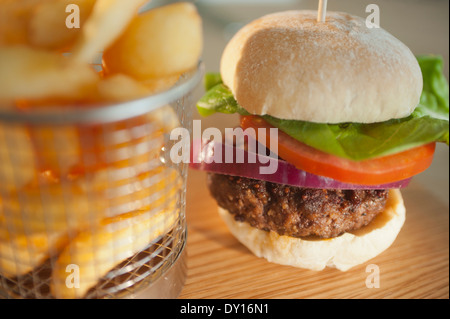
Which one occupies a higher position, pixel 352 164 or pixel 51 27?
pixel 51 27

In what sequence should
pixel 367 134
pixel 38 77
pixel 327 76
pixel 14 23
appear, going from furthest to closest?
1. pixel 367 134
2. pixel 327 76
3. pixel 14 23
4. pixel 38 77

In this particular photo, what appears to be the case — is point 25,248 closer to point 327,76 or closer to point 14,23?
point 14,23

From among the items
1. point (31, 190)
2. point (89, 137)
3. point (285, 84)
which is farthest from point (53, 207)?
point (285, 84)

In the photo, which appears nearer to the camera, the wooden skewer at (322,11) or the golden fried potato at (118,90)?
the golden fried potato at (118,90)

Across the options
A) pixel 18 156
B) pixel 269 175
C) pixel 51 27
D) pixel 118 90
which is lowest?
pixel 269 175

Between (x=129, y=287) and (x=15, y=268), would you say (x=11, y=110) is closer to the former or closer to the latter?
(x=15, y=268)

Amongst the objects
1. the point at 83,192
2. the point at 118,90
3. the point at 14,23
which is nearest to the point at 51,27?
the point at 14,23

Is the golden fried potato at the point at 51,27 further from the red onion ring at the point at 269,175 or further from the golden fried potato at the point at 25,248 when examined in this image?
the red onion ring at the point at 269,175

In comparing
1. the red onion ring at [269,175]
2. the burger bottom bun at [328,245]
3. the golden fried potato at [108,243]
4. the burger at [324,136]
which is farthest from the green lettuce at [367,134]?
the golden fried potato at [108,243]
